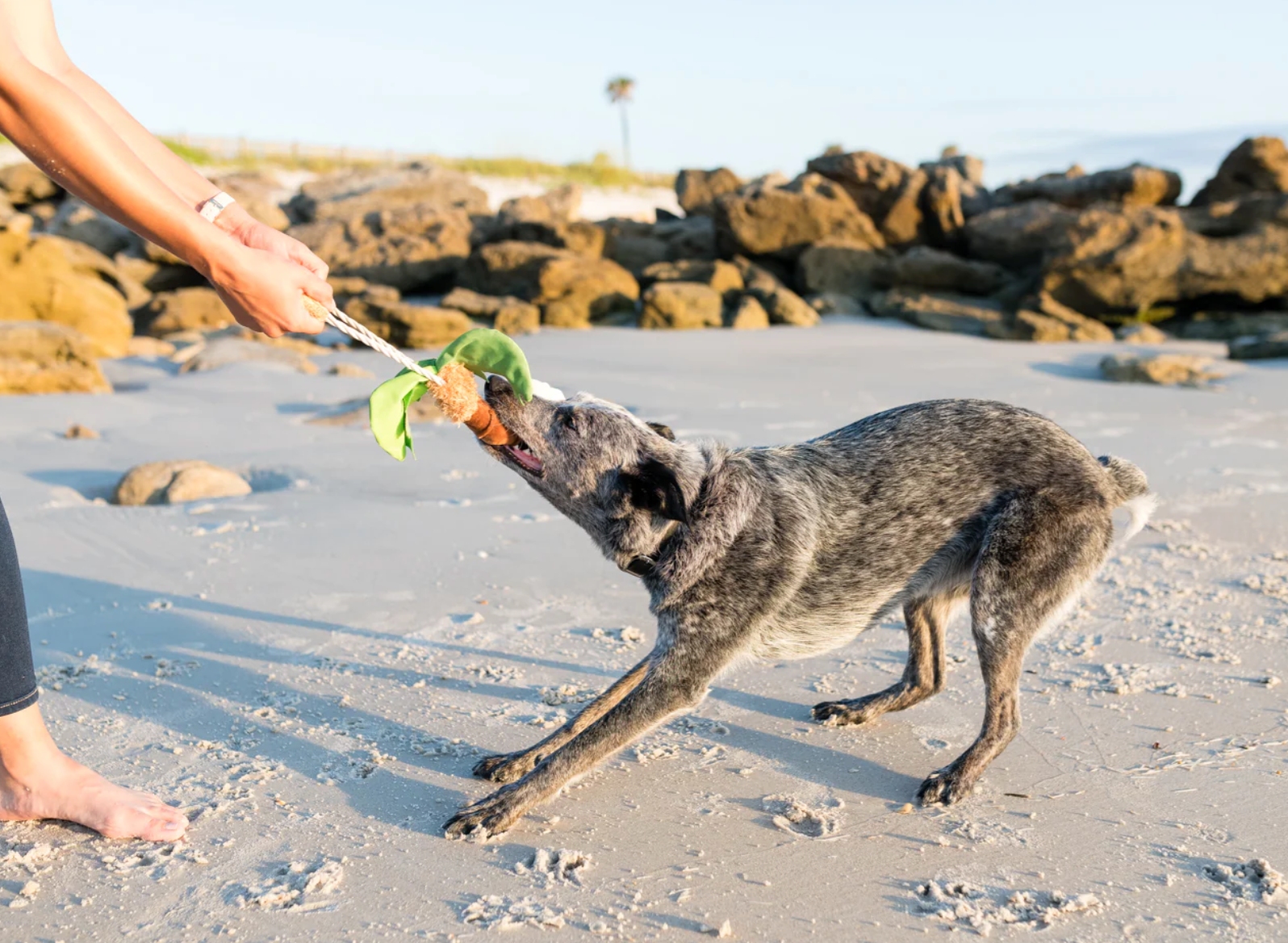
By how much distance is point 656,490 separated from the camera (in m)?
3.80

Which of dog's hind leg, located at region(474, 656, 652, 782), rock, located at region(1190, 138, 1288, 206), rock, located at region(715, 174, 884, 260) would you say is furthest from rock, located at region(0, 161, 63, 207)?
dog's hind leg, located at region(474, 656, 652, 782)

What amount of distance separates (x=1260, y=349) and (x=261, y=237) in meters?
14.8

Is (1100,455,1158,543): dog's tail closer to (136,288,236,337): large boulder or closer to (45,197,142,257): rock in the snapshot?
(136,288,236,337): large boulder

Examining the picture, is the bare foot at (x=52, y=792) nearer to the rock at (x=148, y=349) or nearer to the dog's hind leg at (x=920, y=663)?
the dog's hind leg at (x=920, y=663)

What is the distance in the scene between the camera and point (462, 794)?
148 inches

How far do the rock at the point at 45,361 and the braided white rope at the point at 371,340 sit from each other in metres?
9.62

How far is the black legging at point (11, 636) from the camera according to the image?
10.6 ft

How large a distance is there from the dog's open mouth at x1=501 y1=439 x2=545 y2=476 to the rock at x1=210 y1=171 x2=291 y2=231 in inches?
776

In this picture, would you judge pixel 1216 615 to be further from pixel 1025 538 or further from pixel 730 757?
pixel 730 757

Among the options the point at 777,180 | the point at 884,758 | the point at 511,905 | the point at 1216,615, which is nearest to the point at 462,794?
the point at 511,905

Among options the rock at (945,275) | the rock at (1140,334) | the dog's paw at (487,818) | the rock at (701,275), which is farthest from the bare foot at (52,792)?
the rock at (945,275)

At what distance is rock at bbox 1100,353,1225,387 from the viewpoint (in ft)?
40.8

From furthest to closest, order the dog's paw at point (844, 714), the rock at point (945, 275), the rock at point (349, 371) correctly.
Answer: the rock at point (945, 275)
the rock at point (349, 371)
the dog's paw at point (844, 714)

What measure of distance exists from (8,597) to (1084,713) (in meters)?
3.83
